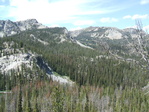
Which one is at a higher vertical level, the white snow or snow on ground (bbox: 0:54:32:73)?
snow on ground (bbox: 0:54:32:73)

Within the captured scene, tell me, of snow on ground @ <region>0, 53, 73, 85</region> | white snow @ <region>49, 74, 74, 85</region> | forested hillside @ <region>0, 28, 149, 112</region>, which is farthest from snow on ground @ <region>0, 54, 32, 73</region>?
white snow @ <region>49, 74, 74, 85</region>

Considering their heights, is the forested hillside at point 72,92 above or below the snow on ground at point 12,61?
below

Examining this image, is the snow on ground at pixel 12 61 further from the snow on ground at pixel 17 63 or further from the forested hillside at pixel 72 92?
the forested hillside at pixel 72 92

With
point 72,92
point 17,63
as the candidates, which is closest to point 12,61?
point 17,63

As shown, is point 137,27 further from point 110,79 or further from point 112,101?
point 110,79

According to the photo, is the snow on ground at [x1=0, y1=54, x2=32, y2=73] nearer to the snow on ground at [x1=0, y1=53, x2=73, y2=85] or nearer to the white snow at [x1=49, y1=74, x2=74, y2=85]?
the snow on ground at [x1=0, y1=53, x2=73, y2=85]

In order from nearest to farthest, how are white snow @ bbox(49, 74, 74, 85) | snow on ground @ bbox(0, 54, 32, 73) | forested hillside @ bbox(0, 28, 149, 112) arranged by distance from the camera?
forested hillside @ bbox(0, 28, 149, 112) < snow on ground @ bbox(0, 54, 32, 73) < white snow @ bbox(49, 74, 74, 85)

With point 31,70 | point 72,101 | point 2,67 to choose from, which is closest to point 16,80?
point 31,70

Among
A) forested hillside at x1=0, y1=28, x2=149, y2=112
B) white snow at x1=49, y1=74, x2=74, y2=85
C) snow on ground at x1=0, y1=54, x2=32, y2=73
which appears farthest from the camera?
white snow at x1=49, y1=74, x2=74, y2=85

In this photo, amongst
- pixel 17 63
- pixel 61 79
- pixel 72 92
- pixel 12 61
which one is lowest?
pixel 61 79

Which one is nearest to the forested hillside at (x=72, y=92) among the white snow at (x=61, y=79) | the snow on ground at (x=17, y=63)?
the snow on ground at (x=17, y=63)

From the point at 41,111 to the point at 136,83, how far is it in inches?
4816

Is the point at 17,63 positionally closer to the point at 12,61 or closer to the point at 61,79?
the point at 12,61

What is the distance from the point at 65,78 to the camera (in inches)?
7456
